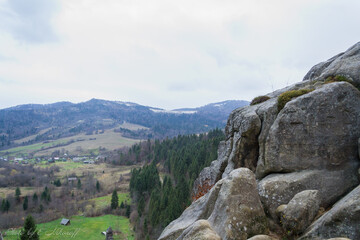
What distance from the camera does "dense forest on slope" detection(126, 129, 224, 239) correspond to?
63.1 meters

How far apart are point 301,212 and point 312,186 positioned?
3.26m

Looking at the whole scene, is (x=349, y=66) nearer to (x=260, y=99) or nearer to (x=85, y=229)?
(x=260, y=99)

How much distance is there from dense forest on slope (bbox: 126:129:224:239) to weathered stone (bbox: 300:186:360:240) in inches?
1983

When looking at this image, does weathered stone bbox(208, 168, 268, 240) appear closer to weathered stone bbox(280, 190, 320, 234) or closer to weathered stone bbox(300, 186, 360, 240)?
weathered stone bbox(280, 190, 320, 234)

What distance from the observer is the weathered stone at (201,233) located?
10702mm

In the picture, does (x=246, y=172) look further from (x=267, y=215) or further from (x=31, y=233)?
(x=31, y=233)

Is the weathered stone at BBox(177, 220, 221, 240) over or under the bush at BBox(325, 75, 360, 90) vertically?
under

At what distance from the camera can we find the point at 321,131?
14.1m

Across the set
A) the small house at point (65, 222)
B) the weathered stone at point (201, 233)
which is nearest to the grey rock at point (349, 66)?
the weathered stone at point (201, 233)

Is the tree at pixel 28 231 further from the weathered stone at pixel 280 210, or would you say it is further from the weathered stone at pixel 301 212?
the weathered stone at pixel 301 212

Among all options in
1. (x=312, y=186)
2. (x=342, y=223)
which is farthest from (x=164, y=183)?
(x=342, y=223)

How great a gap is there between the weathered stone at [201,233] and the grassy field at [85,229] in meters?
65.6

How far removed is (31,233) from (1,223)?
5863cm

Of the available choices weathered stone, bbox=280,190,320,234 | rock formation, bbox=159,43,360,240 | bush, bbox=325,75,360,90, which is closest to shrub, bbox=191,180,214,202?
rock formation, bbox=159,43,360,240
